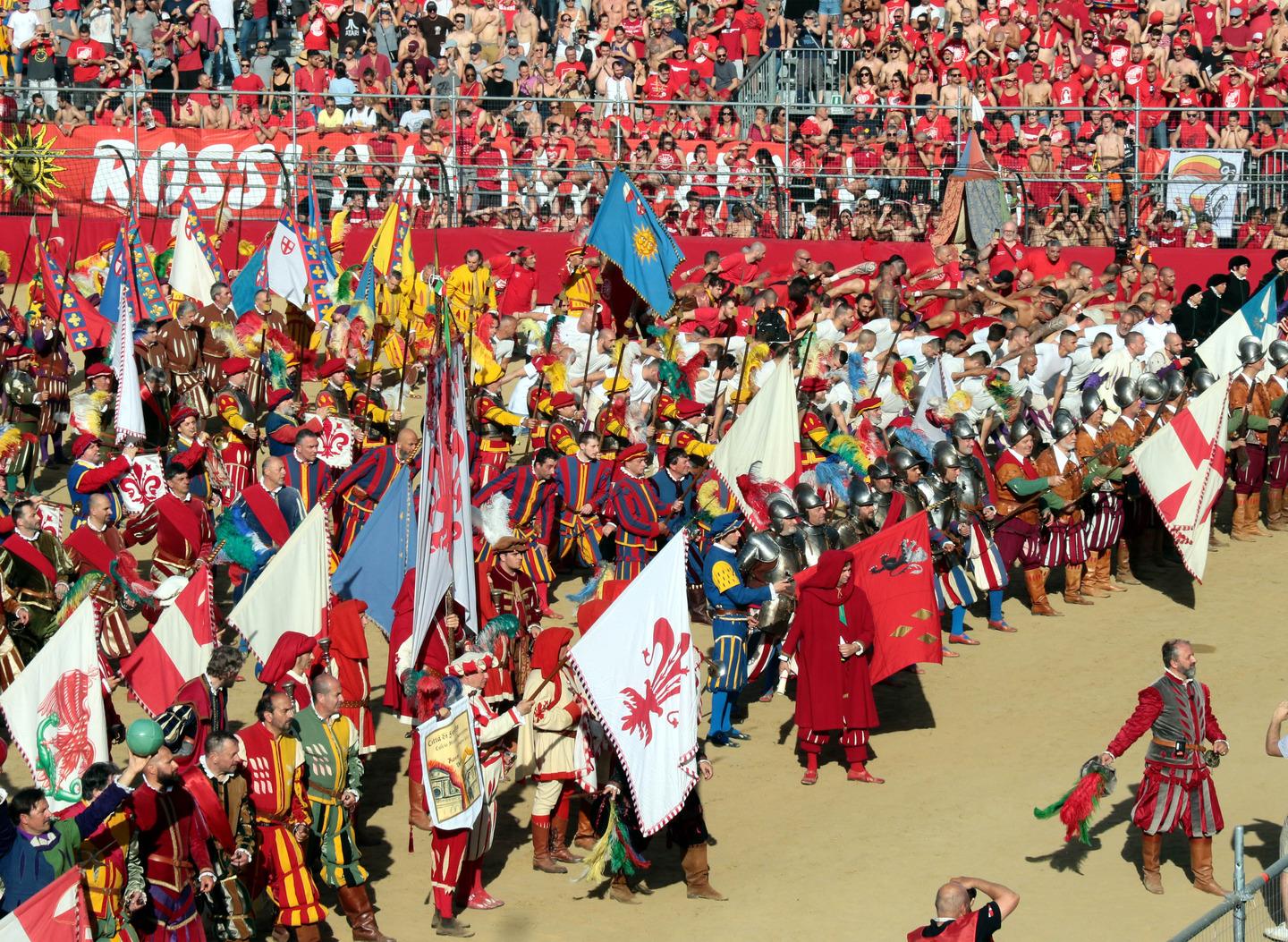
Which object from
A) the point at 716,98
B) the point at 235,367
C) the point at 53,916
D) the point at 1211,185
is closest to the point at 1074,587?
the point at 235,367

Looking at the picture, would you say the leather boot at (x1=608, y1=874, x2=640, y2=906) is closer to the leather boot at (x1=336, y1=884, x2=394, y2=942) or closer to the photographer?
the leather boot at (x1=336, y1=884, x2=394, y2=942)

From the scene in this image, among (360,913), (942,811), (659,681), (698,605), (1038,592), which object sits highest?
(659,681)

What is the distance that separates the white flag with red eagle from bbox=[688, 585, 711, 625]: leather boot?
12.6ft

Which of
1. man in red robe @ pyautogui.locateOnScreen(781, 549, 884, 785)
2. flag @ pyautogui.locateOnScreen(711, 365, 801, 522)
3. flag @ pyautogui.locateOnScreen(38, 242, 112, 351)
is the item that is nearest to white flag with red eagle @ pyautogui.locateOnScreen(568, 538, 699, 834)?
man in red robe @ pyautogui.locateOnScreen(781, 549, 884, 785)

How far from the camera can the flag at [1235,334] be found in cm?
1769

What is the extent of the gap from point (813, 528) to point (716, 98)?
1385 centimetres

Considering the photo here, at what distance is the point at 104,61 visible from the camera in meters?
26.0

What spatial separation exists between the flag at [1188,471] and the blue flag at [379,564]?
567 centimetres

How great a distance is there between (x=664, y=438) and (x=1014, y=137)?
1009cm

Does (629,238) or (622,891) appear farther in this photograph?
(629,238)

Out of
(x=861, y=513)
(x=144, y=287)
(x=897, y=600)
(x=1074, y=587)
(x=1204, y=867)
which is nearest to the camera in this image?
(x=1204, y=867)

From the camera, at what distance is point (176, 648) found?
476 inches

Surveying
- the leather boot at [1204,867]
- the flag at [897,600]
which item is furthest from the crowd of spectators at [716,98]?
the leather boot at [1204,867]

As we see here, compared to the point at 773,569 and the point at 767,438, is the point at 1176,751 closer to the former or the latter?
the point at 773,569
